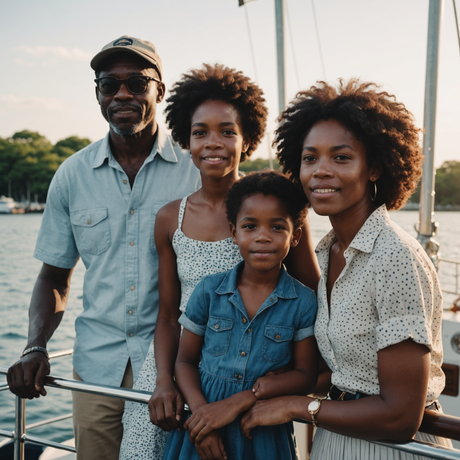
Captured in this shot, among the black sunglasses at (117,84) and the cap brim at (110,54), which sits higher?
the cap brim at (110,54)

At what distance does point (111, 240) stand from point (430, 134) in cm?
372

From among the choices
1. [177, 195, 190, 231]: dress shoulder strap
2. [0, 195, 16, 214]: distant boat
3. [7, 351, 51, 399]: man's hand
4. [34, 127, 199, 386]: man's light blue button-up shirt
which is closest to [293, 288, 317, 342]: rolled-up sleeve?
[177, 195, 190, 231]: dress shoulder strap

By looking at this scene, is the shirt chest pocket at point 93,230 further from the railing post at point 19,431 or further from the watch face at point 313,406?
the watch face at point 313,406

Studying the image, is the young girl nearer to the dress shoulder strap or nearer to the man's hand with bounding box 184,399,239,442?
the man's hand with bounding box 184,399,239,442

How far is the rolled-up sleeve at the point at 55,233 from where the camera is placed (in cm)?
291

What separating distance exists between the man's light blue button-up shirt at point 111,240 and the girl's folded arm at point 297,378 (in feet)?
3.12

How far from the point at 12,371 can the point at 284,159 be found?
65.9 inches

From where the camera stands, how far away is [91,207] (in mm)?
2822

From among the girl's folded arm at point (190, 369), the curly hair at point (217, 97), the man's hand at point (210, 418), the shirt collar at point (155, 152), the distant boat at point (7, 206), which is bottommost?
the distant boat at point (7, 206)

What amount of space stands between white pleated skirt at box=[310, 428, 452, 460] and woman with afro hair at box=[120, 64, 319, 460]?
0.74 metres

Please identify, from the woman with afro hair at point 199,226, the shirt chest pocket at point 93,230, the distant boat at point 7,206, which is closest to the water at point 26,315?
the shirt chest pocket at point 93,230

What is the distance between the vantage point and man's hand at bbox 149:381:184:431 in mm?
2045

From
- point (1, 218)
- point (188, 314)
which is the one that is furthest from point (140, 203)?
point (1, 218)

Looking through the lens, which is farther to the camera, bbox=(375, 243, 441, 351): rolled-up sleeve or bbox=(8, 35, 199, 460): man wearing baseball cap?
bbox=(8, 35, 199, 460): man wearing baseball cap
